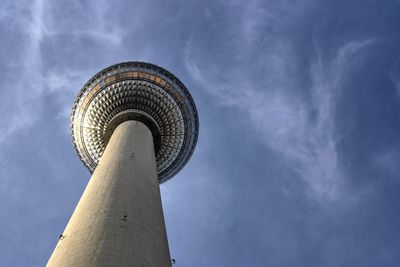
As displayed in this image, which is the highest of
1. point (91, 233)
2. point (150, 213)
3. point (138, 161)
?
point (138, 161)

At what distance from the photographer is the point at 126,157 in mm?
29859

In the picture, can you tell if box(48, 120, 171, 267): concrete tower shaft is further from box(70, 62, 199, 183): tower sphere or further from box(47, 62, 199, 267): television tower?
box(70, 62, 199, 183): tower sphere

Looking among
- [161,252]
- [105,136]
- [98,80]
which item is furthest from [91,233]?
[98,80]

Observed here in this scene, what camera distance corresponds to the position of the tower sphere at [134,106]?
4559 centimetres

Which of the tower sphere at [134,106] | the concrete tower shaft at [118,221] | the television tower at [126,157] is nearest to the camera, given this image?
the concrete tower shaft at [118,221]

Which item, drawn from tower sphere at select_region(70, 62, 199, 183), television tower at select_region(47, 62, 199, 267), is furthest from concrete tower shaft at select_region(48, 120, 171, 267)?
tower sphere at select_region(70, 62, 199, 183)

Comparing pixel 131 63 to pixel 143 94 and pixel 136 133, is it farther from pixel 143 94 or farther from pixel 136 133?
pixel 136 133

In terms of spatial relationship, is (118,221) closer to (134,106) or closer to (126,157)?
(126,157)

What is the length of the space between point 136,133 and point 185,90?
Result: 46.5ft

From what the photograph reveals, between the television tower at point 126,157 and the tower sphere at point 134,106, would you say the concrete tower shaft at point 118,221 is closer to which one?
the television tower at point 126,157

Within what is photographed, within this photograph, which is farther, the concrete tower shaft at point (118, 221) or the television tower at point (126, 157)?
the television tower at point (126, 157)

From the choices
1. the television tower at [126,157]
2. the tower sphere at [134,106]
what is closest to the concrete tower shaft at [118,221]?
the television tower at [126,157]

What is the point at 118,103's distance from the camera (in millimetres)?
45531

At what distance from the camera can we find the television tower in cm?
1961
